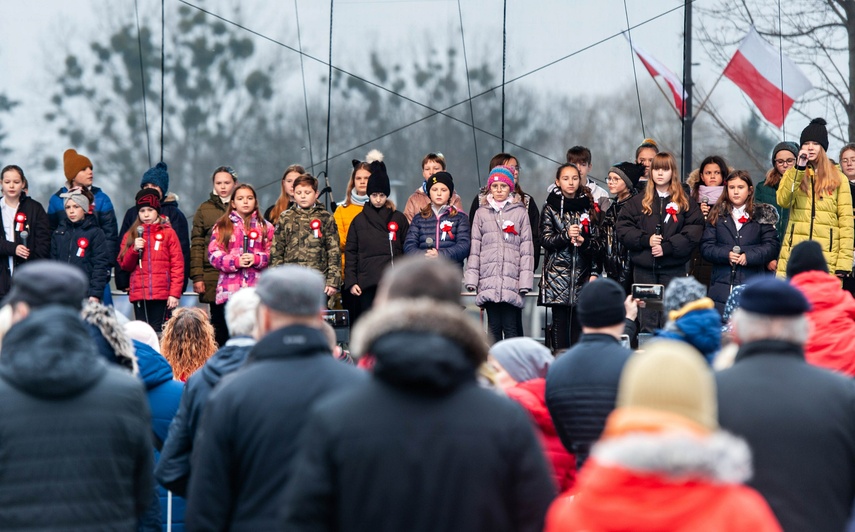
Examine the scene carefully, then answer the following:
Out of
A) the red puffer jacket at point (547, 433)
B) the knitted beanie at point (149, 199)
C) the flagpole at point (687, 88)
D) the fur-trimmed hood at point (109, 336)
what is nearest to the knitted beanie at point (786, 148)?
the flagpole at point (687, 88)

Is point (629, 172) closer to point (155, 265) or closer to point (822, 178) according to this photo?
point (822, 178)

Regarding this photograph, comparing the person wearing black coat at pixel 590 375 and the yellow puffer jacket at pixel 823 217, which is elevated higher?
the yellow puffer jacket at pixel 823 217

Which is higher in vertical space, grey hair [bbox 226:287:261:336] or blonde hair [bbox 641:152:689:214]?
blonde hair [bbox 641:152:689:214]

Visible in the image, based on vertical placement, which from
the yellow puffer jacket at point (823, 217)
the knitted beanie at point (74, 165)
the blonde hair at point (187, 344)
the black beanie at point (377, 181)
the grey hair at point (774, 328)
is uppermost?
the knitted beanie at point (74, 165)

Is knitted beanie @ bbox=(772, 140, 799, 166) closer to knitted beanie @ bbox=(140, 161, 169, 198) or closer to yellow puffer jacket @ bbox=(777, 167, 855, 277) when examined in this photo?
yellow puffer jacket @ bbox=(777, 167, 855, 277)

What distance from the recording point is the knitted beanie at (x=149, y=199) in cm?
1288

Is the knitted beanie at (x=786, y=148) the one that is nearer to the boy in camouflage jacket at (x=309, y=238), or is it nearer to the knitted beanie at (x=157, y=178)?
the boy in camouflage jacket at (x=309, y=238)

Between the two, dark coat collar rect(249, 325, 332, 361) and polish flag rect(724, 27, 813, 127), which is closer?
dark coat collar rect(249, 325, 332, 361)

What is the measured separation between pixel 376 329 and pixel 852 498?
185 centimetres

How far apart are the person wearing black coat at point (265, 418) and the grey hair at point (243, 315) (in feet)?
4.31

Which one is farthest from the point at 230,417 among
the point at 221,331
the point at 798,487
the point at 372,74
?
the point at 372,74

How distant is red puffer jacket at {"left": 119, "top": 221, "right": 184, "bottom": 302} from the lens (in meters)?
12.8

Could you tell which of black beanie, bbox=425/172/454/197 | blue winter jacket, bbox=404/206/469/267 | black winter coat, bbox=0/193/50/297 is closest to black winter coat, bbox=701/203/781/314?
blue winter jacket, bbox=404/206/469/267

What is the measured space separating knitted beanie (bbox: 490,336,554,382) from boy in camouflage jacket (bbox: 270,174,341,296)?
6295 millimetres
